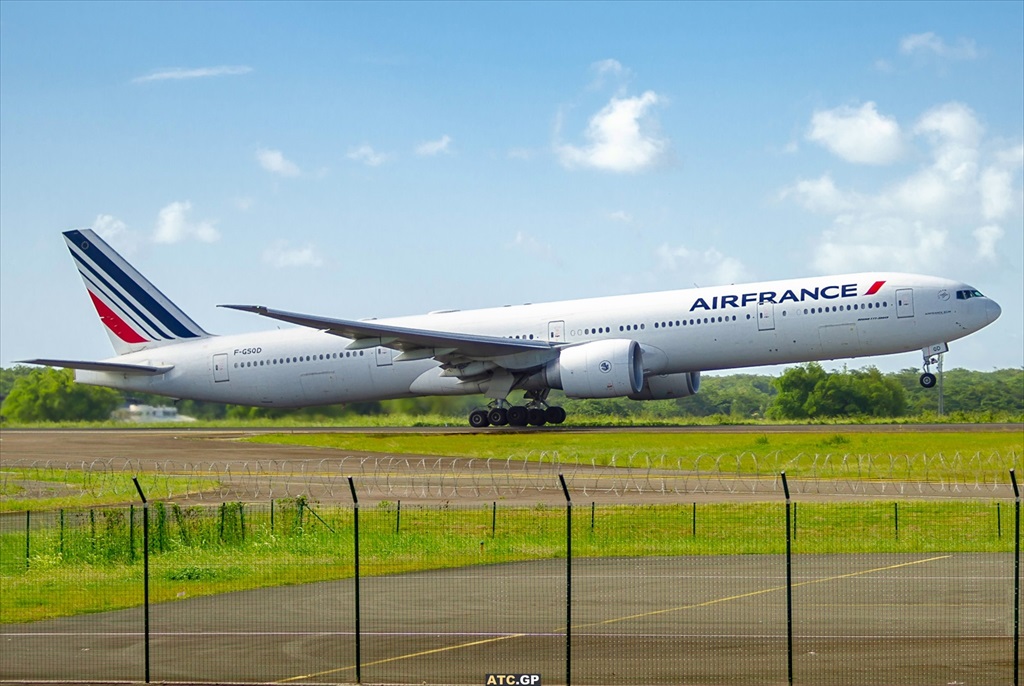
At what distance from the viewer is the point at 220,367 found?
5575cm

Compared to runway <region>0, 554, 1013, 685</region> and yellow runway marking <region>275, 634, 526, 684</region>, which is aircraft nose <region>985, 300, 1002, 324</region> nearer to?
runway <region>0, 554, 1013, 685</region>

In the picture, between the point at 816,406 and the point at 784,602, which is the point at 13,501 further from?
the point at 816,406

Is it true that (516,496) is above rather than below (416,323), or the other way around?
below

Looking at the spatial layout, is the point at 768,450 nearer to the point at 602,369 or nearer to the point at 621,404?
the point at 602,369

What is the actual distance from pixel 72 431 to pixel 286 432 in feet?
48.6

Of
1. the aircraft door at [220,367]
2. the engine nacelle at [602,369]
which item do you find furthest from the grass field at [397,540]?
the aircraft door at [220,367]

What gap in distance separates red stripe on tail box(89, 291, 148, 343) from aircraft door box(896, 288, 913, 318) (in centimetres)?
3358

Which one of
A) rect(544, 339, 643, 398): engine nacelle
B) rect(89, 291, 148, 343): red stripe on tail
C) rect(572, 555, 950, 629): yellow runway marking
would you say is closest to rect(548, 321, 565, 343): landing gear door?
rect(544, 339, 643, 398): engine nacelle

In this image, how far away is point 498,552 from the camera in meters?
24.6

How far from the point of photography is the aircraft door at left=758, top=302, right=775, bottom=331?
1793 inches

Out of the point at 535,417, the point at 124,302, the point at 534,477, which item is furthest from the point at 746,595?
the point at 124,302

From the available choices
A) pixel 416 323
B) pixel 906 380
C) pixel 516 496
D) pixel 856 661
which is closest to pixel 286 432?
pixel 416 323

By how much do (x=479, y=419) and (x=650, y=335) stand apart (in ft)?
26.5

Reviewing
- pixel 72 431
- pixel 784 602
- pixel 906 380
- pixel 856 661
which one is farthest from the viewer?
pixel 906 380
